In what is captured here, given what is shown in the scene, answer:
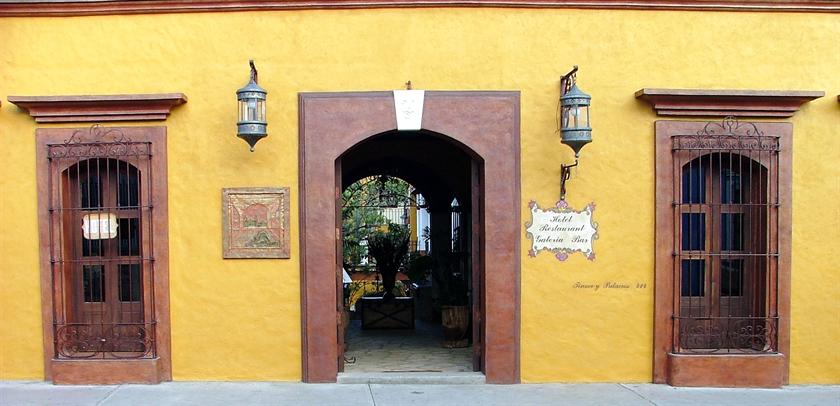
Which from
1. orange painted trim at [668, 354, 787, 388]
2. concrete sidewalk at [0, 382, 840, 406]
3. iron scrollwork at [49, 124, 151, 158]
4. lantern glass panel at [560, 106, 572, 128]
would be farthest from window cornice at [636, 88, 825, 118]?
iron scrollwork at [49, 124, 151, 158]

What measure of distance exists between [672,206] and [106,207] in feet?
17.2

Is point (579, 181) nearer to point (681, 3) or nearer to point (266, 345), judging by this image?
point (681, 3)

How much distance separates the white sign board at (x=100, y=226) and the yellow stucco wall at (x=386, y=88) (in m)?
0.49

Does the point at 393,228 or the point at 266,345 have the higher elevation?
the point at 393,228

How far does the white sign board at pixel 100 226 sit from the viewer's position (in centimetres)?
716

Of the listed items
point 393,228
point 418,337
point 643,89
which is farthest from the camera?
point 393,228

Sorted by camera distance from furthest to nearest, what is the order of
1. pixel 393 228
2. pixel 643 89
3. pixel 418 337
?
pixel 393 228, pixel 418 337, pixel 643 89

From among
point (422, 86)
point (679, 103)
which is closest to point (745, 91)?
point (679, 103)

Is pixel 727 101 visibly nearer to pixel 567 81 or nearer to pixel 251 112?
pixel 567 81

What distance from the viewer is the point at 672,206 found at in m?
7.08

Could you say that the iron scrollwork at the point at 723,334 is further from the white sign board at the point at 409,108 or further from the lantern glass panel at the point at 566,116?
the white sign board at the point at 409,108

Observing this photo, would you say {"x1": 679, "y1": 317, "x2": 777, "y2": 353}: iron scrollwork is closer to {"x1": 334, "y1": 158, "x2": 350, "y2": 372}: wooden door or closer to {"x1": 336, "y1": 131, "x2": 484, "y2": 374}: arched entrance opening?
{"x1": 336, "y1": 131, "x2": 484, "y2": 374}: arched entrance opening

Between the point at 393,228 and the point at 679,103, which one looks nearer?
the point at 679,103

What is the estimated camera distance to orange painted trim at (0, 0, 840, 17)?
7.03 meters
